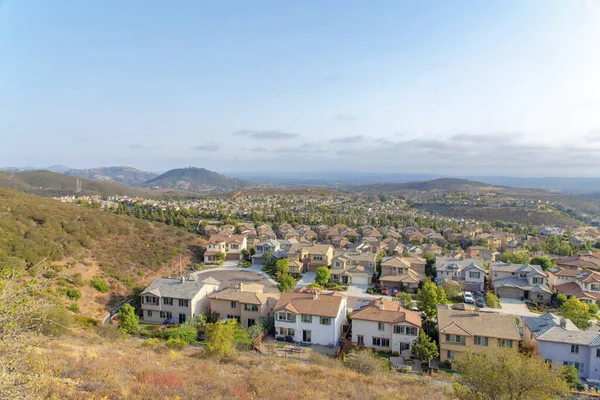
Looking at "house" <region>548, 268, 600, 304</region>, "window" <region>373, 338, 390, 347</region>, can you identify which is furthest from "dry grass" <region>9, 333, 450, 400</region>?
"house" <region>548, 268, 600, 304</region>

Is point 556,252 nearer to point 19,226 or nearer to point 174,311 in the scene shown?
point 174,311

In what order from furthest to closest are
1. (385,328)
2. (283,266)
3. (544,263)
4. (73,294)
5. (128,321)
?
(544,263), (283,266), (73,294), (128,321), (385,328)

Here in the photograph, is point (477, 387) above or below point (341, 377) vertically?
above

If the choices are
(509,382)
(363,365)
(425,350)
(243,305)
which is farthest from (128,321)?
(509,382)

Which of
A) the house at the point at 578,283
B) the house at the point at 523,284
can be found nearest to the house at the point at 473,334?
the house at the point at 523,284

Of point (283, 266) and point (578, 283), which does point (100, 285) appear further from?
point (578, 283)

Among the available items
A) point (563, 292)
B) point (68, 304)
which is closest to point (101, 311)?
point (68, 304)
